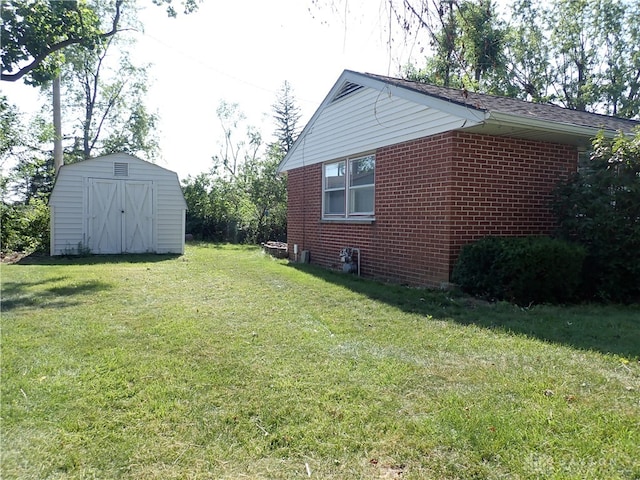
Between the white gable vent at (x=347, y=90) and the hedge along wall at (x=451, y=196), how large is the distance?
1.91m

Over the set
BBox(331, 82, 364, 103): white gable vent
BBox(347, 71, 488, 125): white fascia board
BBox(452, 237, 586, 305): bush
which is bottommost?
BBox(452, 237, 586, 305): bush

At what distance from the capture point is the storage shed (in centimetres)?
1287

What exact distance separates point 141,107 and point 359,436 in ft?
108

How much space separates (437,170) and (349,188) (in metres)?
3.10

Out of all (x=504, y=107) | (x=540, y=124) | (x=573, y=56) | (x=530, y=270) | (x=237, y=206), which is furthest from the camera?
(x=573, y=56)

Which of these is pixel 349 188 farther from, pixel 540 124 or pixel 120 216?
pixel 120 216

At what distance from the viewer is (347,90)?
Result: 1020 cm

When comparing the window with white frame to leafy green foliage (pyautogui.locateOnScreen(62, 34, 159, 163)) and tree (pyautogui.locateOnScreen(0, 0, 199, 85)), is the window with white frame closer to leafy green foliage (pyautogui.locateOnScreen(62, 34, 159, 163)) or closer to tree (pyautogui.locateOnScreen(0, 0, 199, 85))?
tree (pyautogui.locateOnScreen(0, 0, 199, 85))

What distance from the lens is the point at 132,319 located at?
502cm

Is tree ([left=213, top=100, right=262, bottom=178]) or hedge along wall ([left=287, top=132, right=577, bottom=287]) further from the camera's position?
tree ([left=213, top=100, right=262, bottom=178])

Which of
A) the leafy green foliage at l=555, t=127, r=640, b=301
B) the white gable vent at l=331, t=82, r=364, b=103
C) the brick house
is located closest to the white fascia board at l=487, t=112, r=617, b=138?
the brick house

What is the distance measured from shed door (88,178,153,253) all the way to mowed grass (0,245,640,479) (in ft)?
27.0

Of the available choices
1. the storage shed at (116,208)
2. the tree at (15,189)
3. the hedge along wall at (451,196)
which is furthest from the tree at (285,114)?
the hedge along wall at (451,196)

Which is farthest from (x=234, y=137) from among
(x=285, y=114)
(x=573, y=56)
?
(x=573, y=56)
